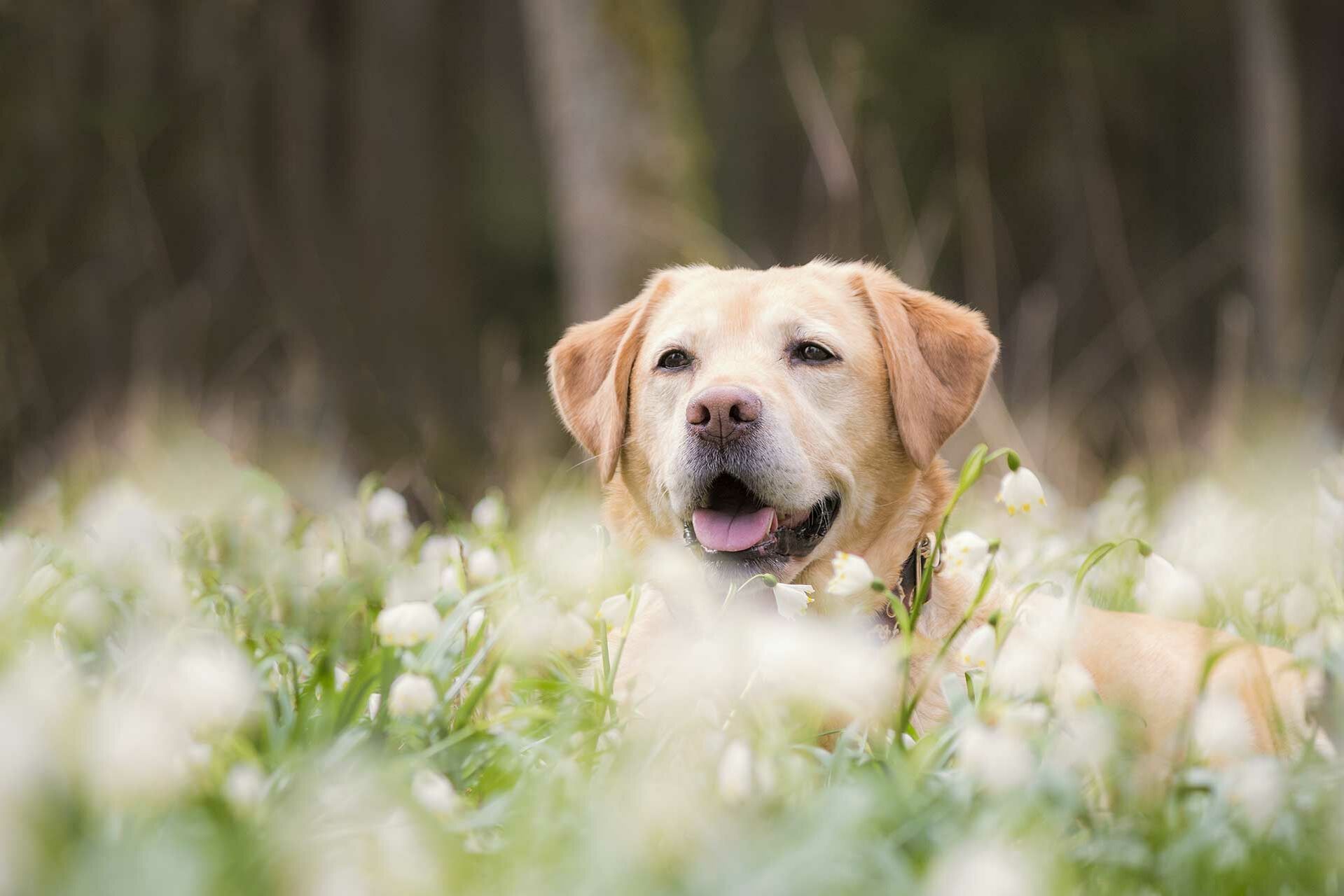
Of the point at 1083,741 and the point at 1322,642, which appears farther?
the point at 1322,642

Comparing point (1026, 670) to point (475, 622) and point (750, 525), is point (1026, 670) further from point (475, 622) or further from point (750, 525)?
point (475, 622)

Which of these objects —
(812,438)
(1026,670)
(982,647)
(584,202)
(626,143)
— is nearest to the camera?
(1026,670)

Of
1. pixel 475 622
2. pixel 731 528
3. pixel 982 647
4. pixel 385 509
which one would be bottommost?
pixel 385 509

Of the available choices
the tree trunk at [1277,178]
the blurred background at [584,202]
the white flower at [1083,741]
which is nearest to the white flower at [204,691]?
the white flower at [1083,741]

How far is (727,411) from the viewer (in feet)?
10.9

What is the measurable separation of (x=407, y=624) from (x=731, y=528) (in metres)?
1.20

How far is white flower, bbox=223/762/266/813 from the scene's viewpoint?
1.92 meters

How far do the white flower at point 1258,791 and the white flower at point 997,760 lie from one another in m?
0.35

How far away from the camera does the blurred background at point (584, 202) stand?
7.26 meters

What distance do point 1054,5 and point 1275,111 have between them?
6737 millimetres

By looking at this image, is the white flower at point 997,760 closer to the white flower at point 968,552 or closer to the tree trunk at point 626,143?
the white flower at point 968,552

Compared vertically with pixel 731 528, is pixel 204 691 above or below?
above

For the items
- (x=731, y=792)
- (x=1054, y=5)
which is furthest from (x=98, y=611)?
(x=1054, y=5)

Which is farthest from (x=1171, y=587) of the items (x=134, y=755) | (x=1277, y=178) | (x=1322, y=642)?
(x=1277, y=178)
